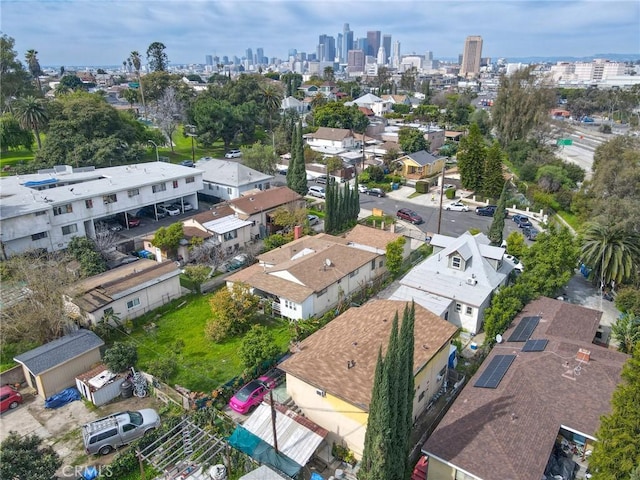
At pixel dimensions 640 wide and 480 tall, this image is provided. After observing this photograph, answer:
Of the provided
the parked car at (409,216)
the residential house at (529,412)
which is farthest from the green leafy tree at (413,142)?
the residential house at (529,412)

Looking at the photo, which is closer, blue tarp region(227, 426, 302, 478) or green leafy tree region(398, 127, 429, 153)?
blue tarp region(227, 426, 302, 478)

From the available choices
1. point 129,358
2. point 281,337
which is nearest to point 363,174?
point 281,337

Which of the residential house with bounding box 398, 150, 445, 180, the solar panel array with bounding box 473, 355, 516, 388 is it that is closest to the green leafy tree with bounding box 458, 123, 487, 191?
the residential house with bounding box 398, 150, 445, 180

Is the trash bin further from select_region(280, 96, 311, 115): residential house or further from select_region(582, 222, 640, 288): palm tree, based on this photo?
select_region(280, 96, 311, 115): residential house

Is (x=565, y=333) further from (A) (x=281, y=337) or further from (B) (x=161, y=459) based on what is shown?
(B) (x=161, y=459)

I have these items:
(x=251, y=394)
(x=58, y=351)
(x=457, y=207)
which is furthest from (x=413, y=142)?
(x=58, y=351)

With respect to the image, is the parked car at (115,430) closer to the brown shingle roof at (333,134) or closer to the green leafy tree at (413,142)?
the green leafy tree at (413,142)

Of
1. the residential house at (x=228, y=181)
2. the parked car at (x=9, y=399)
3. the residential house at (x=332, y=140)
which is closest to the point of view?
Answer: the parked car at (x=9, y=399)
